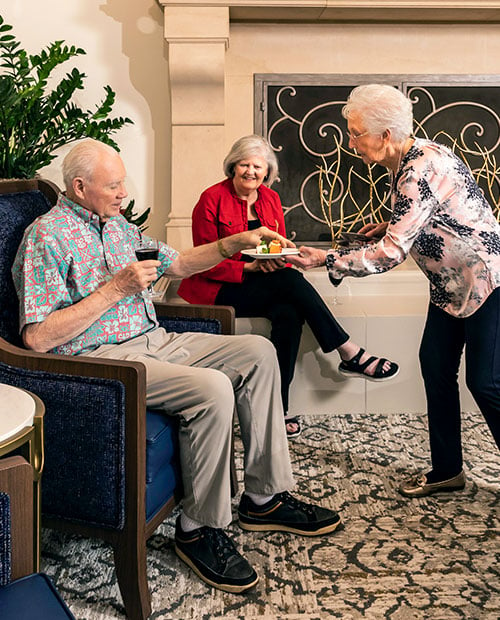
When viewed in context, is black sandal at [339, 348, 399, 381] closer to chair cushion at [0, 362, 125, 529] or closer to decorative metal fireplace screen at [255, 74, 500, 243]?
decorative metal fireplace screen at [255, 74, 500, 243]

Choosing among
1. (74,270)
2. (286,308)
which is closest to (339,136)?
(286,308)

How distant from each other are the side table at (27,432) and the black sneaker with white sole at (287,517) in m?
0.87

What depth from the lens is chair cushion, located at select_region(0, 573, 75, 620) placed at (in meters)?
1.10

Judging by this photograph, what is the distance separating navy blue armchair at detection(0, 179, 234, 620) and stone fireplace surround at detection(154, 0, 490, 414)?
1.38 meters

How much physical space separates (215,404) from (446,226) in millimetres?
A: 799

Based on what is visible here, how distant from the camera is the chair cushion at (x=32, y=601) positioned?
3.60 ft

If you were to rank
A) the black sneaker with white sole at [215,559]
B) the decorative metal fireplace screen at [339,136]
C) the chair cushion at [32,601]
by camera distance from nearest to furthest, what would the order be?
1. the chair cushion at [32,601]
2. the black sneaker with white sole at [215,559]
3. the decorative metal fireplace screen at [339,136]

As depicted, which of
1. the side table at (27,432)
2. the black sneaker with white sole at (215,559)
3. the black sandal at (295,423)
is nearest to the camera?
the side table at (27,432)

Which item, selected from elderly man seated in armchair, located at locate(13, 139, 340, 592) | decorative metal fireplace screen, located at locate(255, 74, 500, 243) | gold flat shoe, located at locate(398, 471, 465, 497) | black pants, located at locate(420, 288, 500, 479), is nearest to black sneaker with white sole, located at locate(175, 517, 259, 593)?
elderly man seated in armchair, located at locate(13, 139, 340, 592)

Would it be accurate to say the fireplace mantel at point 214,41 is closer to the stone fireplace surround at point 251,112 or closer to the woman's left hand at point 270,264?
the stone fireplace surround at point 251,112

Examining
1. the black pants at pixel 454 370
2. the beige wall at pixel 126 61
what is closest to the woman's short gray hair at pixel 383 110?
the black pants at pixel 454 370

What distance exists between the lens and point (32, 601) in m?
1.13

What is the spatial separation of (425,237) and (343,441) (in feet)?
3.38

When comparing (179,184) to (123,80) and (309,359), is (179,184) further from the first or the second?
(309,359)
